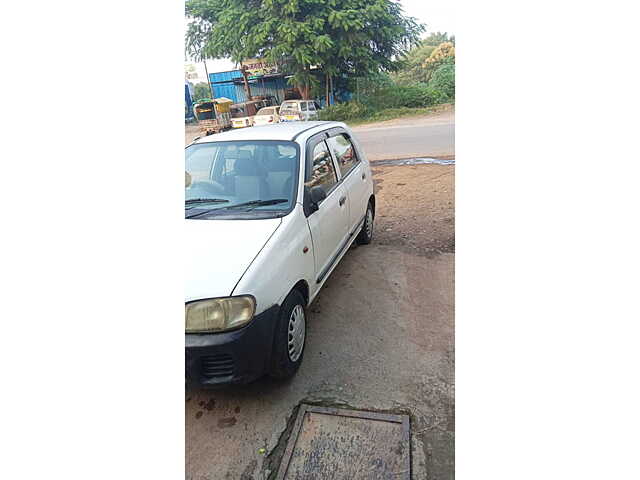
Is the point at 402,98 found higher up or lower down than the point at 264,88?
lower down

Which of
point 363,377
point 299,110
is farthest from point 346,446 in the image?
point 299,110

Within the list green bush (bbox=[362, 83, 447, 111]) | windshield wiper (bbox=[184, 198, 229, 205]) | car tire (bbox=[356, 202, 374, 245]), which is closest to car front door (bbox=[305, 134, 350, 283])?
windshield wiper (bbox=[184, 198, 229, 205])

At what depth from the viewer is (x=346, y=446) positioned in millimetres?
1732

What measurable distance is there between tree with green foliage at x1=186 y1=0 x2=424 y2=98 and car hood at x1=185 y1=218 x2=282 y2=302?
5.04 meters

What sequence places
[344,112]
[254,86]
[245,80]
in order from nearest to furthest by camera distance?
[245,80], [254,86], [344,112]

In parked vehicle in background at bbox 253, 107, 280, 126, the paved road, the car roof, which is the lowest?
the car roof

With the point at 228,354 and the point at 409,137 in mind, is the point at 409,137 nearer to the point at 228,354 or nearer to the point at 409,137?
the point at 409,137

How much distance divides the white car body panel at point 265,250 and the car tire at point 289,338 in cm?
10

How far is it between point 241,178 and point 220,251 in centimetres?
75

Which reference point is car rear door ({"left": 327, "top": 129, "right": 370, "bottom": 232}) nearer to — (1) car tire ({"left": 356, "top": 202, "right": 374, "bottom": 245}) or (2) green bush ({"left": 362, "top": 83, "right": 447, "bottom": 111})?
(1) car tire ({"left": 356, "top": 202, "right": 374, "bottom": 245})

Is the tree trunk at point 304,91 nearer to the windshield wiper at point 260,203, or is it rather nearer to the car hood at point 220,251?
the windshield wiper at point 260,203

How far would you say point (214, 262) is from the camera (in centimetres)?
188

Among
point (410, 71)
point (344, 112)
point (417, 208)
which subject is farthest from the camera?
point (410, 71)

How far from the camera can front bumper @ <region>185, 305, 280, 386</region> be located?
1761 millimetres
